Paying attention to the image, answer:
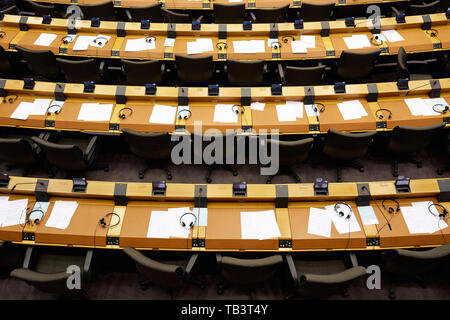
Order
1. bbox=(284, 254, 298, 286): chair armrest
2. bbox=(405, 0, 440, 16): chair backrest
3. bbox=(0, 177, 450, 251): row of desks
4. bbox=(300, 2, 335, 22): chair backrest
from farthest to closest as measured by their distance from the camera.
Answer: bbox=(300, 2, 335, 22): chair backrest
bbox=(405, 0, 440, 16): chair backrest
bbox=(0, 177, 450, 251): row of desks
bbox=(284, 254, 298, 286): chair armrest

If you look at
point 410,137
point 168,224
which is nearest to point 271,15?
point 410,137

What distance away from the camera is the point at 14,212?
135 inches

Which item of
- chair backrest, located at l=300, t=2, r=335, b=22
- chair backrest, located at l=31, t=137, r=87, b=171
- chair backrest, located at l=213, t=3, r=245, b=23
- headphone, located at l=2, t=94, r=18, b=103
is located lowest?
chair backrest, located at l=31, t=137, r=87, b=171

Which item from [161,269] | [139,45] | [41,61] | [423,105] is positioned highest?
[139,45]

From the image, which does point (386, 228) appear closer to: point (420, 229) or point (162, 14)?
point (420, 229)

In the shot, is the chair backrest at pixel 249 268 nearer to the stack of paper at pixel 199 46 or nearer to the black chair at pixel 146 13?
the stack of paper at pixel 199 46

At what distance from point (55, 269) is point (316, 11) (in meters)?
5.28

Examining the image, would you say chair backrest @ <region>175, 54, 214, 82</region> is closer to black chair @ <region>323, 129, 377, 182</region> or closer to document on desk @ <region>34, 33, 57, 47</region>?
black chair @ <region>323, 129, 377, 182</region>

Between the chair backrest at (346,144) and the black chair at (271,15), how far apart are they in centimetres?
266

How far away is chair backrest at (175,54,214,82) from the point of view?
4.58 m

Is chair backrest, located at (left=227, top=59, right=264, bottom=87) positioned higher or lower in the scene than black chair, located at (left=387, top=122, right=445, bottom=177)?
higher

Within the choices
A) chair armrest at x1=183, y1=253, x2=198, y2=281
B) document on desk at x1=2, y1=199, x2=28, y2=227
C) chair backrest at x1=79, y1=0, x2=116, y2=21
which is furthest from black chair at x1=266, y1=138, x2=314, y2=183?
chair backrest at x1=79, y1=0, x2=116, y2=21

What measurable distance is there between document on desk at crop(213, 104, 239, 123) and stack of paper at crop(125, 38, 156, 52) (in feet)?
5.13

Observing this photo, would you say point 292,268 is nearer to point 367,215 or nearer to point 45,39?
point 367,215
